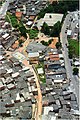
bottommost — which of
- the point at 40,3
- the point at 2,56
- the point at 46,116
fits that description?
the point at 46,116

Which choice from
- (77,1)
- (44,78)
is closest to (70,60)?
(44,78)

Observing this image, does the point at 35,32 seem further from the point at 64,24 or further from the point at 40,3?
the point at 40,3

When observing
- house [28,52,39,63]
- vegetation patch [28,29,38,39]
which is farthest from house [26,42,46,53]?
vegetation patch [28,29,38,39]

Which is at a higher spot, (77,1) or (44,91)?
(77,1)

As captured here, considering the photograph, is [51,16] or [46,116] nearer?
[46,116]

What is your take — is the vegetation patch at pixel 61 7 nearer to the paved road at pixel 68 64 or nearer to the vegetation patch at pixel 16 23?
the paved road at pixel 68 64

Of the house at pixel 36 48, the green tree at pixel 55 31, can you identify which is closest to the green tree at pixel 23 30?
the house at pixel 36 48

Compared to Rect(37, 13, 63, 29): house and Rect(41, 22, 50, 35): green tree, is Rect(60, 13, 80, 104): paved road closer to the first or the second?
Rect(37, 13, 63, 29): house

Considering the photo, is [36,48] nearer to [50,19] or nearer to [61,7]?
[50,19]

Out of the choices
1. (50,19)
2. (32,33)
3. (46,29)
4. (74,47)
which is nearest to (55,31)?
(46,29)
